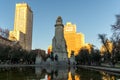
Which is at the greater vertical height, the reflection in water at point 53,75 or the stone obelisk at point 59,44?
the stone obelisk at point 59,44

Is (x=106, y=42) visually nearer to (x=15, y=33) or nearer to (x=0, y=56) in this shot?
(x=0, y=56)

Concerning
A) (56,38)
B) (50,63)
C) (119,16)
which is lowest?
(50,63)

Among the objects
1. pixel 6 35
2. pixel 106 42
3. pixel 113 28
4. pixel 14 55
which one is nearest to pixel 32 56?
pixel 14 55

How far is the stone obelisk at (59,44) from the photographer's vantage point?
12188 centimetres

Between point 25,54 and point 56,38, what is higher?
point 56,38

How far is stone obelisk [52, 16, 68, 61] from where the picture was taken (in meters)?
122

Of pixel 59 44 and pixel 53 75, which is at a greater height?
pixel 59 44

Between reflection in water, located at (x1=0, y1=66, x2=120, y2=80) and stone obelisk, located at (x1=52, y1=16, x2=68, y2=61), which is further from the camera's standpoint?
stone obelisk, located at (x1=52, y1=16, x2=68, y2=61)

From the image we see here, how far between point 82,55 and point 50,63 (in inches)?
1183

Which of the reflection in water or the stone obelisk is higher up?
the stone obelisk

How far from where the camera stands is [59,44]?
123812 millimetres

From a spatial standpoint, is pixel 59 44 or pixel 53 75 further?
pixel 59 44

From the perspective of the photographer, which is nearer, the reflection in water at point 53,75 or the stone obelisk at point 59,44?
the reflection in water at point 53,75

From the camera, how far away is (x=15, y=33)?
18750 cm
